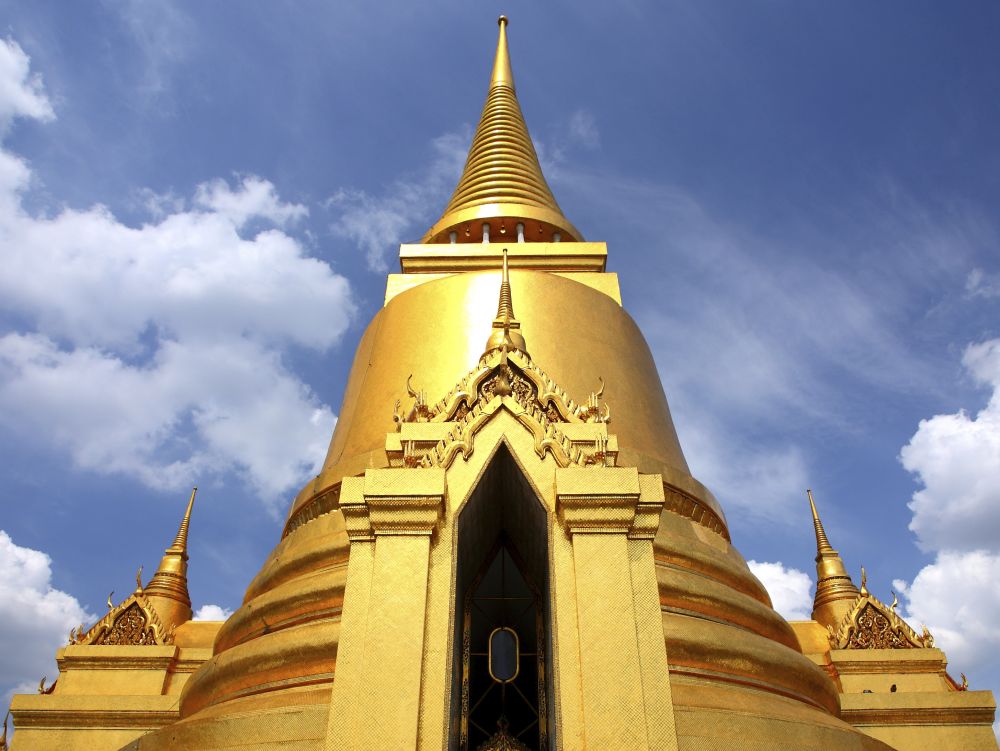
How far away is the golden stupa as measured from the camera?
5.07m

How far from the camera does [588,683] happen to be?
4.88 metres

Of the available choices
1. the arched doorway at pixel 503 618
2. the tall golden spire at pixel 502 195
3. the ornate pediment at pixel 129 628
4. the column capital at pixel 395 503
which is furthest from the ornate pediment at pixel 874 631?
the ornate pediment at pixel 129 628

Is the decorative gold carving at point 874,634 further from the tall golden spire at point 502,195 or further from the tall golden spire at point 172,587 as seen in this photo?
the tall golden spire at point 172,587

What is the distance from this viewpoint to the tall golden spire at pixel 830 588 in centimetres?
1163

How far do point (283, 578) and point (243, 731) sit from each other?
2320 millimetres

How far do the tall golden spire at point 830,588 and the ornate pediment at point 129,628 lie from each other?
9.38 m

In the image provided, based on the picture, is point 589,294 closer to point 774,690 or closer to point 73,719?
point 774,690

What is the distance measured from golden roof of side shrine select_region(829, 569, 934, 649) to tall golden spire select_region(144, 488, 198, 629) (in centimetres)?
959

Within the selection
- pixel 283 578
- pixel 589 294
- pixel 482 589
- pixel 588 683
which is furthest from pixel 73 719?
pixel 589 294

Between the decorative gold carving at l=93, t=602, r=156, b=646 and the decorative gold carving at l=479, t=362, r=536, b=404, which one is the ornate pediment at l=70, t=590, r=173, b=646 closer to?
the decorative gold carving at l=93, t=602, r=156, b=646

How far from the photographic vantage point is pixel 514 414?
624cm

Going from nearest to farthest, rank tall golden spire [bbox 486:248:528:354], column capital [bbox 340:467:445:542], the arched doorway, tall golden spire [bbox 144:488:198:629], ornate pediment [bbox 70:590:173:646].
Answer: column capital [bbox 340:467:445:542]
the arched doorway
tall golden spire [bbox 486:248:528:354]
ornate pediment [bbox 70:590:173:646]
tall golden spire [bbox 144:488:198:629]

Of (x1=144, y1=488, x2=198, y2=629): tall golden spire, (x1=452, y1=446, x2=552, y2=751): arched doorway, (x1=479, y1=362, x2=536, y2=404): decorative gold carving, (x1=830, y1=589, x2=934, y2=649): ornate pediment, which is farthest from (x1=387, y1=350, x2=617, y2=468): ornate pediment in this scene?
(x1=144, y1=488, x2=198, y2=629): tall golden spire

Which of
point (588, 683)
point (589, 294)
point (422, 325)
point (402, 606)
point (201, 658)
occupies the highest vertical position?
point (589, 294)
